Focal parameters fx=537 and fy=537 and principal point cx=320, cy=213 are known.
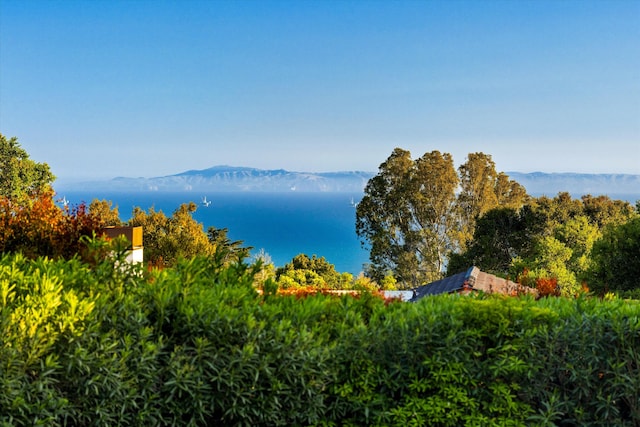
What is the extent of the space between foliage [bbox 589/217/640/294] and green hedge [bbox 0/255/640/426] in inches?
489

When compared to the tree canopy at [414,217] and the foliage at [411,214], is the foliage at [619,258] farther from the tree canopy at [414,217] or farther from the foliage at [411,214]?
the foliage at [411,214]

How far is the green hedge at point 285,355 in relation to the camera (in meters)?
2.32

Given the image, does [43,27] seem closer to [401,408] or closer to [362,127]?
[362,127]

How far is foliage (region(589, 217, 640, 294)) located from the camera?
540 inches

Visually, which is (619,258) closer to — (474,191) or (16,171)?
(474,191)

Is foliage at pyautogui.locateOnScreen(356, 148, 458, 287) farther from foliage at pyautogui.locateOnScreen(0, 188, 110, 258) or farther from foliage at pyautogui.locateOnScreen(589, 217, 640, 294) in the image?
foliage at pyautogui.locateOnScreen(0, 188, 110, 258)

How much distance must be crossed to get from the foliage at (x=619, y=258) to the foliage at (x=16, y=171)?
79.7ft

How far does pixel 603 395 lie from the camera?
271 cm

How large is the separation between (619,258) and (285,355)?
1399cm

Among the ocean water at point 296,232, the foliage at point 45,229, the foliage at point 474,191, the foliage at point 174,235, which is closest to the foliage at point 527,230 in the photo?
the foliage at point 474,191

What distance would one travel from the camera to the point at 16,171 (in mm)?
26656

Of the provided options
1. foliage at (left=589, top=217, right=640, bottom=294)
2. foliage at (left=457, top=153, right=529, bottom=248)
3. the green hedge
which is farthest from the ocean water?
the green hedge

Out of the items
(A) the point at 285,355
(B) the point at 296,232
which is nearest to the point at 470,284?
(A) the point at 285,355

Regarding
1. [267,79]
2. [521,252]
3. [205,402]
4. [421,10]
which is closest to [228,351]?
[205,402]
